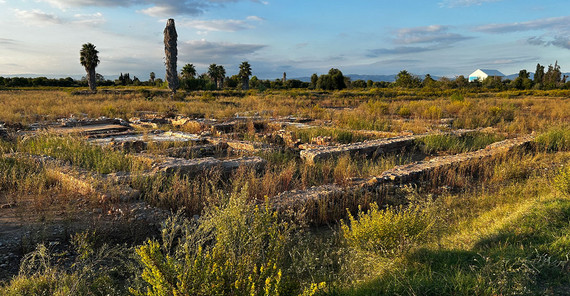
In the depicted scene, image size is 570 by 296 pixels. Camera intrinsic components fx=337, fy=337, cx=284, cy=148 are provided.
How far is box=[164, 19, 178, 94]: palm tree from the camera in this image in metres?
29.7

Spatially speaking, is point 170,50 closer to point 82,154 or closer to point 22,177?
point 82,154

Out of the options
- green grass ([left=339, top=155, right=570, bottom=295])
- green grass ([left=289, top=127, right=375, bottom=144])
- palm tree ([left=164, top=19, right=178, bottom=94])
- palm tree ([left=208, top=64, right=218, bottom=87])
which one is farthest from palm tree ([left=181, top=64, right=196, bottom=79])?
green grass ([left=339, top=155, right=570, bottom=295])

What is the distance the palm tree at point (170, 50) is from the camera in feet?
97.6

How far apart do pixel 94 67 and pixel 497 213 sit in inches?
1750

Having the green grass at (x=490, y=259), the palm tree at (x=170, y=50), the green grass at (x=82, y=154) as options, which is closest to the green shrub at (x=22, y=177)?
the green grass at (x=82, y=154)

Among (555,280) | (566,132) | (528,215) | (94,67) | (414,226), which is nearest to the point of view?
(555,280)

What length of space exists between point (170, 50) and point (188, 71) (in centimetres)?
3026

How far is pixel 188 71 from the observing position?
59.2m

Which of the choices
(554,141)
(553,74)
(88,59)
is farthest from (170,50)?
(553,74)

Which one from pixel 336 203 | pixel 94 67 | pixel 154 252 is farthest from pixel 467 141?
pixel 94 67

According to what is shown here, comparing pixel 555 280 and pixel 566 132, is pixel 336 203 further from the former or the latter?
pixel 566 132

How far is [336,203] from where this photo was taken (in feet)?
16.0

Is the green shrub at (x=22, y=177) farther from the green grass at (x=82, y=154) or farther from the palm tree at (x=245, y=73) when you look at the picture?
the palm tree at (x=245, y=73)

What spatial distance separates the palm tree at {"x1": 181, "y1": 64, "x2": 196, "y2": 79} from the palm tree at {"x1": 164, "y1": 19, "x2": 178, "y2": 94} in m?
29.3
